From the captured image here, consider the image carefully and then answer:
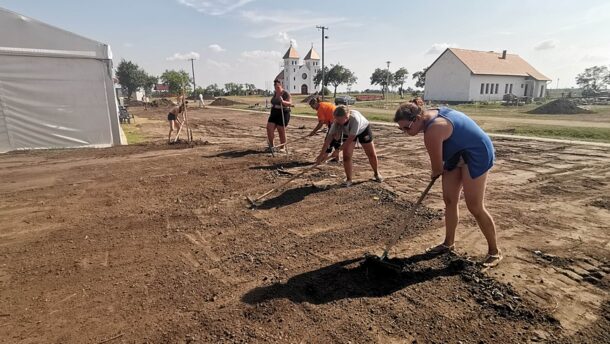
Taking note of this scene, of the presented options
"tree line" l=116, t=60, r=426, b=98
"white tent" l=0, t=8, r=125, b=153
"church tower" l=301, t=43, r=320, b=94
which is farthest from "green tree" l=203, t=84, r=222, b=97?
"white tent" l=0, t=8, r=125, b=153

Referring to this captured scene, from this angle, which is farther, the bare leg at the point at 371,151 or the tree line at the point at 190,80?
the tree line at the point at 190,80

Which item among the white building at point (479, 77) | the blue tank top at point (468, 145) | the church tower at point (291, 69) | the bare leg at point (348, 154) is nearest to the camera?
the blue tank top at point (468, 145)

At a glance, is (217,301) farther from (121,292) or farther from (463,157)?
(463,157)

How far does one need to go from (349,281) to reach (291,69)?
277 feet

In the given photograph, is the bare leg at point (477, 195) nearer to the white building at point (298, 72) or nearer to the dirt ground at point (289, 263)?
the dirt ground at point (289, 263)

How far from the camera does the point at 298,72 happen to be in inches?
3307

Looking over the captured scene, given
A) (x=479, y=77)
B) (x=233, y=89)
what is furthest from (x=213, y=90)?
(x=479, y=77)

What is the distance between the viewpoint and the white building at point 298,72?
83312 mm

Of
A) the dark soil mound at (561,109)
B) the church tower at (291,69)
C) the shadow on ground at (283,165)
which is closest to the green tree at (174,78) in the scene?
the church tower at (291,69)

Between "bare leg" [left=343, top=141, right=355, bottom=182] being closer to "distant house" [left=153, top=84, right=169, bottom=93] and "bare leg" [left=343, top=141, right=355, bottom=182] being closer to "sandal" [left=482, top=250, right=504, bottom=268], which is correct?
"sandal" [left=482, top=250, right=504, bottom=268]

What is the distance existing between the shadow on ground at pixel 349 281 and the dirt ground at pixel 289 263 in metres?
0.02

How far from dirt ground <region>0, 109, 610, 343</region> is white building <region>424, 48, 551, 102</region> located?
137ft

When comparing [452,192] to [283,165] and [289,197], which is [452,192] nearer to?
[289,197]

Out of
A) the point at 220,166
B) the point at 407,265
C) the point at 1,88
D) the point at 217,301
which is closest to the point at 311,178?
the point at 220,166
